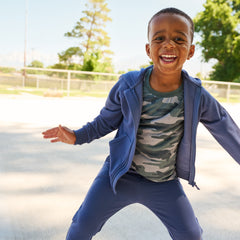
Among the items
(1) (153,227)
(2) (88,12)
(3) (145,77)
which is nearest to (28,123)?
(1) (153,227)

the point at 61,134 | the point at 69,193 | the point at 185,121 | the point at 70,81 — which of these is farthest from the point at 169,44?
the point at 70,81

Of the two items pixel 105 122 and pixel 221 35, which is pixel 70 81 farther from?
pixel 221 35

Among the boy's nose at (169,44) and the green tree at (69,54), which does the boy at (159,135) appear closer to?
the boy's nose at (169,44)

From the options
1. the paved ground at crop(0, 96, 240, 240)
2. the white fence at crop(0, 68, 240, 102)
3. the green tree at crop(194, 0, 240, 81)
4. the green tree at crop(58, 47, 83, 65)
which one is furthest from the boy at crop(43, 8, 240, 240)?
the green tree at crop(58, 47, 83, 65)

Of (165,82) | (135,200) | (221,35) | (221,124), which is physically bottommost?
(135,200)

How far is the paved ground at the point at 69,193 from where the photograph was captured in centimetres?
147

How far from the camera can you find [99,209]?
1.00m

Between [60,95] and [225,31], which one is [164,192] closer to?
[60,95]

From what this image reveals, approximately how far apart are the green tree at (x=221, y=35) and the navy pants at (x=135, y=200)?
81.7 ft

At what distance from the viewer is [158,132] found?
3.51ft

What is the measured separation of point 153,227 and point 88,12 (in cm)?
3421

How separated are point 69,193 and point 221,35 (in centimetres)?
2526

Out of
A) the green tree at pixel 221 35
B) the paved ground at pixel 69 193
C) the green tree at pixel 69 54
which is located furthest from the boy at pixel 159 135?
the green tree at pixel 69 54

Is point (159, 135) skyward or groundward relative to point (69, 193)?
skyward
